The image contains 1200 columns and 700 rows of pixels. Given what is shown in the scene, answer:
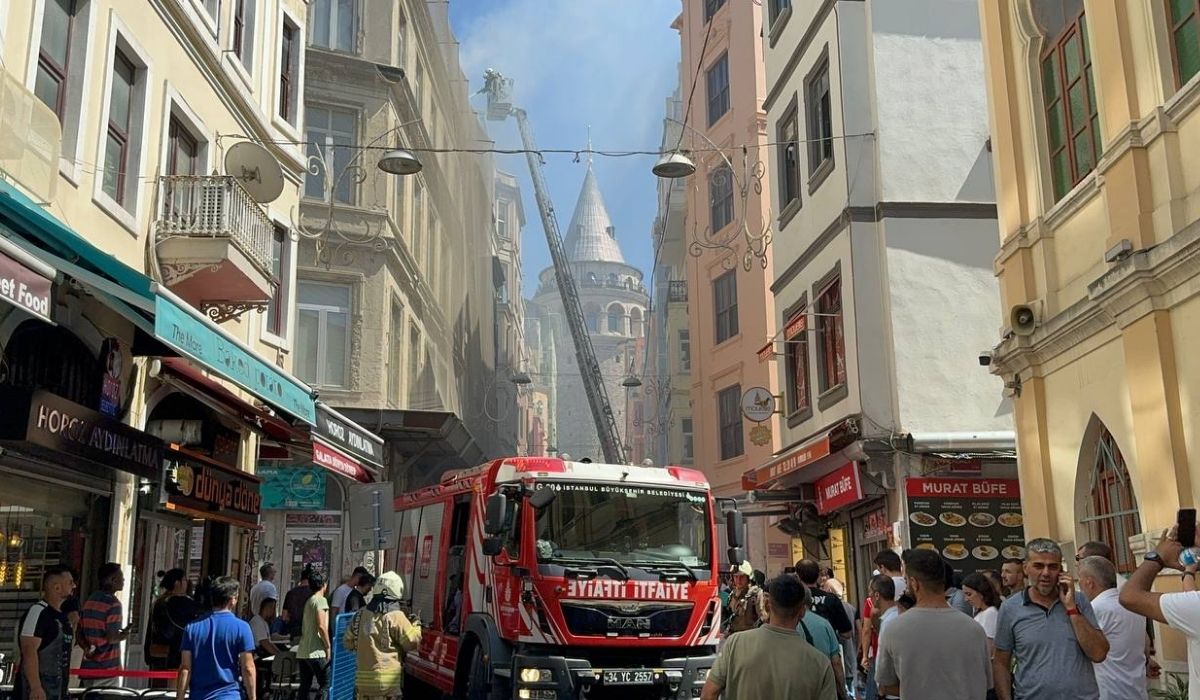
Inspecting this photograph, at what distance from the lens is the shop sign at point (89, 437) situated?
9938 millimetres

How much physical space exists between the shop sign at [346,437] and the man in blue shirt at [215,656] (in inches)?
288

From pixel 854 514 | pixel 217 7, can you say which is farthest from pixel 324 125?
pixel 854 514

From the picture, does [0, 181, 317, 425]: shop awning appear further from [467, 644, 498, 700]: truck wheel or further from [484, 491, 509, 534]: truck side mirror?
[467, 644, 498, 700]: truck wheel

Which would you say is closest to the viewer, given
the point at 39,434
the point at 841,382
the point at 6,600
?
the point at 39,434

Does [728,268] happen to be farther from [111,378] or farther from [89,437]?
[89,437]

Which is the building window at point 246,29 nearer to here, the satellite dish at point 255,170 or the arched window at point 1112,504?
the satellite dish at point 255,170

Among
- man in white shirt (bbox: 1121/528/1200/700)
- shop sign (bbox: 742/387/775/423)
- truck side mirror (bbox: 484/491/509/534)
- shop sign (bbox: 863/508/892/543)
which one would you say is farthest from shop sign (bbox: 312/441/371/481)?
man in white shirt (bbox: 1121/528/1200/700)

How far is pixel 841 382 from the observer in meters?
19.3

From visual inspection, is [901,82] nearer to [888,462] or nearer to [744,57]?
[888,462]

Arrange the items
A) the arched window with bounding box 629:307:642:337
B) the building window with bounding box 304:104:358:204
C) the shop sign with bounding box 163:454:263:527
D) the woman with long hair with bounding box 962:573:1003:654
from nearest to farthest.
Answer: the woman with long hair with bounding box 962:573:1003:654 → the shop sign with bounding box 163:454:263:527 → the building window with bounding box 304:104:358:204 → the arched window with bounding box 629:307:642:337

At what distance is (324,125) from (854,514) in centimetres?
1529

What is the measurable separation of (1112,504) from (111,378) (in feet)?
36.5

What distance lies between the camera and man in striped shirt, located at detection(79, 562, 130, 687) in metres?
10.7

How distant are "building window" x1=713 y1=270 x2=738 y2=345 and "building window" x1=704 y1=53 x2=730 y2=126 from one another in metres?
5.35
